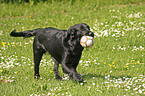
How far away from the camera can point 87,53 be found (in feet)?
26.9

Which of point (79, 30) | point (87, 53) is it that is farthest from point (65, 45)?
point (87, 53)

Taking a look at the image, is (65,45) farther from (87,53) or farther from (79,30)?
(87,53)

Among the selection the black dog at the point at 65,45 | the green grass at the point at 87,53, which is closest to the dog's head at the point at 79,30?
the black dog at the point at 65,45

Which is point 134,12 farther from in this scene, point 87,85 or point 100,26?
point 87,85

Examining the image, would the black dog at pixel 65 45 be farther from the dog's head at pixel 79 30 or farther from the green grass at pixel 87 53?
the green grass at pixel 87 53

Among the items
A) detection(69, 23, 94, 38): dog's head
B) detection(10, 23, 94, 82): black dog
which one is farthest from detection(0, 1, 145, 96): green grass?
detection(69, 23, 94, 38): dog's head

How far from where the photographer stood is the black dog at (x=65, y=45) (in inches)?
196

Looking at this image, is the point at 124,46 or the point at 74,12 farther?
the point at 74,12

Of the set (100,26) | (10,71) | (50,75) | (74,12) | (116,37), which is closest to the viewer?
(50,75)

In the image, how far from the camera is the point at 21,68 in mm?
7020

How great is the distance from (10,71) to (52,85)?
6.76ft

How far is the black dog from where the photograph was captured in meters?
4.99

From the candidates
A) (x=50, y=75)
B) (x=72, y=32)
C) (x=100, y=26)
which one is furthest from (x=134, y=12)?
(x=72, y=32)

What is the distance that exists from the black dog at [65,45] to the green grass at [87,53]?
1.11ft
